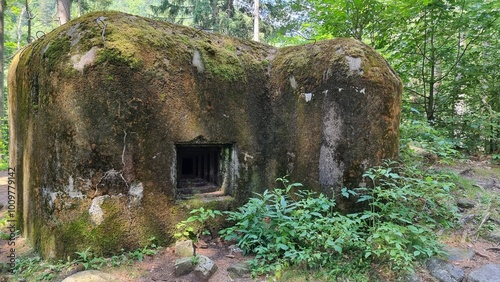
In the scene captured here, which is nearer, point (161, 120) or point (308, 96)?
point (161, 120)

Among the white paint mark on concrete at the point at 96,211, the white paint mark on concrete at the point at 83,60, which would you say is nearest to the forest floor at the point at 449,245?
the white paint mark on concrete at the point at 96,211

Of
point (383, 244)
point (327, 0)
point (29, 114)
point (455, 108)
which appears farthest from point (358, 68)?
point (455, 108)

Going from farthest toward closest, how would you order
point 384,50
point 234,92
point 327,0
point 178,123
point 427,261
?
point 384,50 < point 327,0 < point 234,92 < point 178,123 < point 427,261

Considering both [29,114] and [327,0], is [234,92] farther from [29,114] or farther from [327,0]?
[327,0]

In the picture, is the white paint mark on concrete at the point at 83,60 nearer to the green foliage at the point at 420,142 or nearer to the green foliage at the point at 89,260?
the green foliage at the point at 89,260

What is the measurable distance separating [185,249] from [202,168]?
1445 millimetres

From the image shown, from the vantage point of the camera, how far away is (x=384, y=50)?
8070 millimetres

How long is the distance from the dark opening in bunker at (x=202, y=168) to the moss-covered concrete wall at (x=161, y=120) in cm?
11

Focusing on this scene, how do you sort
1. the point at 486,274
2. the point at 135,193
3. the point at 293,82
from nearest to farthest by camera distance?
the point at 486,274, the point at 135,193, the point at 293,82

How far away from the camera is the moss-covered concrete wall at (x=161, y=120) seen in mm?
3234

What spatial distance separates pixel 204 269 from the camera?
3033 mm

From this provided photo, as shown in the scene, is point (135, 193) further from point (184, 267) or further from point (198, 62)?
point (198, 62)

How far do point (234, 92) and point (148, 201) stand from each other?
179 centimetres

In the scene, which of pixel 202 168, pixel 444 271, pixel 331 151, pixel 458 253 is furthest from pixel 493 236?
pixel 202 168
